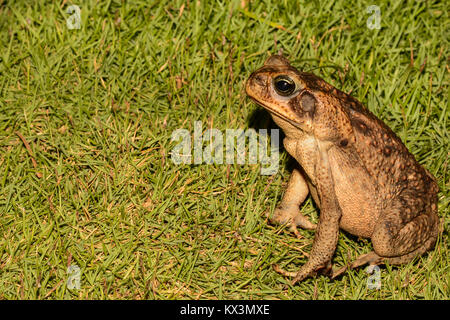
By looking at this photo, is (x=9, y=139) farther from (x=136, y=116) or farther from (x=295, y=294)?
(x=295, y=294)

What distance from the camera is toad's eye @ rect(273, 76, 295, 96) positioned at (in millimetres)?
3277

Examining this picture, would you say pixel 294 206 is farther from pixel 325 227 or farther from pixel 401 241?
pixel 401 241

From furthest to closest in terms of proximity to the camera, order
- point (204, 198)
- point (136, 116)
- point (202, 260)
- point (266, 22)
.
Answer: point (266, 22)
point (136, 116)
point (204, 198)
point (202, 260)

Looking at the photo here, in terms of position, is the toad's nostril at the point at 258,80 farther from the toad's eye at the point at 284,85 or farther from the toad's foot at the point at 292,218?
the toad's foot at the point at 292,218

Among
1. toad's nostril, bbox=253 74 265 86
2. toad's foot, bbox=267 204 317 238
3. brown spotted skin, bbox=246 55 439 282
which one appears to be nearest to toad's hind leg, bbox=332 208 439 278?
brown spotted skin, bbox=246 55 439 282

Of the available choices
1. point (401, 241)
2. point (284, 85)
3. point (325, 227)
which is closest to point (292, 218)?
point (325, 227)

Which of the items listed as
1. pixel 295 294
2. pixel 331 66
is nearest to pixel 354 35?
Answer: pixel 331 66

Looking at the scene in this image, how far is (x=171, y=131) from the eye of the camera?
4.14m

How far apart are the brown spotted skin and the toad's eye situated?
0.02 meters

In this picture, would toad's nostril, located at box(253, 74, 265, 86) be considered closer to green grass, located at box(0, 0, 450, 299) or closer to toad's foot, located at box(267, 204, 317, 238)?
green grass, located at box(0, 0, 450, 299)

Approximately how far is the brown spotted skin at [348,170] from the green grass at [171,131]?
238 mm

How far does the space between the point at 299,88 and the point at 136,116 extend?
4.83ft

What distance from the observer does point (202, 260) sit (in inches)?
140

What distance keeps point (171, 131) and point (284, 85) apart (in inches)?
46.4
